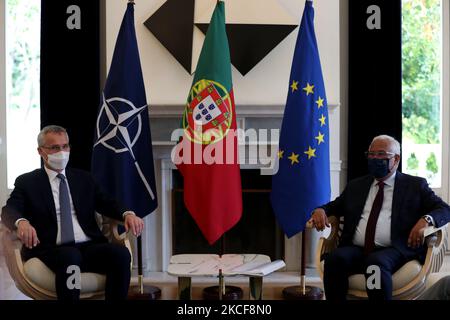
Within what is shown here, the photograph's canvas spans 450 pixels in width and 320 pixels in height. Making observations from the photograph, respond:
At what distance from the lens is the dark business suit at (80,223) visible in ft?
8.80

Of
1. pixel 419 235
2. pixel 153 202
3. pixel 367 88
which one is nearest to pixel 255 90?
pixel 367 88

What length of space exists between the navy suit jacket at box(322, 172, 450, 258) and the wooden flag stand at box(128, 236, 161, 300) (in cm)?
132

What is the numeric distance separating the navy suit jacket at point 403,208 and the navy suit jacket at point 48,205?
4.05ft

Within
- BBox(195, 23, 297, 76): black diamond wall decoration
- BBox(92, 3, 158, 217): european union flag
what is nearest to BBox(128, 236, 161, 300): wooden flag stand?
BBox(92, 3, 158, 217): european union flag

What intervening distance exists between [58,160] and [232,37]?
173 cm

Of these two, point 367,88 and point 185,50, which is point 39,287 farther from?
point 367,88

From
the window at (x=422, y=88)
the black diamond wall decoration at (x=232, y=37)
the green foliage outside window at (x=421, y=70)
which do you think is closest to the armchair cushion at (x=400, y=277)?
the black diamond wall decoration at (x=232, y=37)

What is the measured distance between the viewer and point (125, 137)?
11.4ft

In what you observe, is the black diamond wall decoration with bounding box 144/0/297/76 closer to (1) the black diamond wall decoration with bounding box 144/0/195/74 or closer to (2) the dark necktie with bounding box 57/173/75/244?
(1) the black diamond wall decoration with bounding box 144/0/195/74

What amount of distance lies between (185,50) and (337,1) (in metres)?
1.19

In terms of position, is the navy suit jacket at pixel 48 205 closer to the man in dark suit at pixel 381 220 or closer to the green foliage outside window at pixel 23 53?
the man in dark suit at pixel 381 220

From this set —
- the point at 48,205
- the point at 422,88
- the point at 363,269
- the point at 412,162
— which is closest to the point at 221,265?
the point at 363,269

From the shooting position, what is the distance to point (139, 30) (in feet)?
13.5
